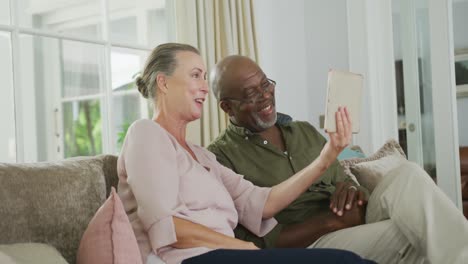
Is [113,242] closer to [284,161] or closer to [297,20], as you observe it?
[284,161]

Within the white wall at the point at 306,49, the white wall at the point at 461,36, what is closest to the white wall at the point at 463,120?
the white wall at the point at 461,36

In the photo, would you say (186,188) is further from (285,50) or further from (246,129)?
(285,50)

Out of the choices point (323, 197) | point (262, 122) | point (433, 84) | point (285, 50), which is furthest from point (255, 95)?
point (433, 84)

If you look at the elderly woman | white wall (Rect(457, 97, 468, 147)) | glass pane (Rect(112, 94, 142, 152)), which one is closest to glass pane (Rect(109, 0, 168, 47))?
glass pane (Rect(112, 94, 142, 152))

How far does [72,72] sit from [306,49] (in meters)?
2.08

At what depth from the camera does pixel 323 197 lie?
7.00 ft

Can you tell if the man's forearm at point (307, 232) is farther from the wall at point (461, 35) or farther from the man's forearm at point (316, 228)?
the wall at point (461, 35)

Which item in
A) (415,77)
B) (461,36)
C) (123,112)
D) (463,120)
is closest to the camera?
(123,112)

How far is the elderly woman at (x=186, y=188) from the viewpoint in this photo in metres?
1.44

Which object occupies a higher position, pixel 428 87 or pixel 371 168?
pixel 428 87

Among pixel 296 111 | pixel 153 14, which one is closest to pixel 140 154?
pixel 153 14

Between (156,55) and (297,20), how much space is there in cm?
243

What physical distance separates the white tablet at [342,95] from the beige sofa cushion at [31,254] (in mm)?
871

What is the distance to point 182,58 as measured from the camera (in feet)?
5.80
